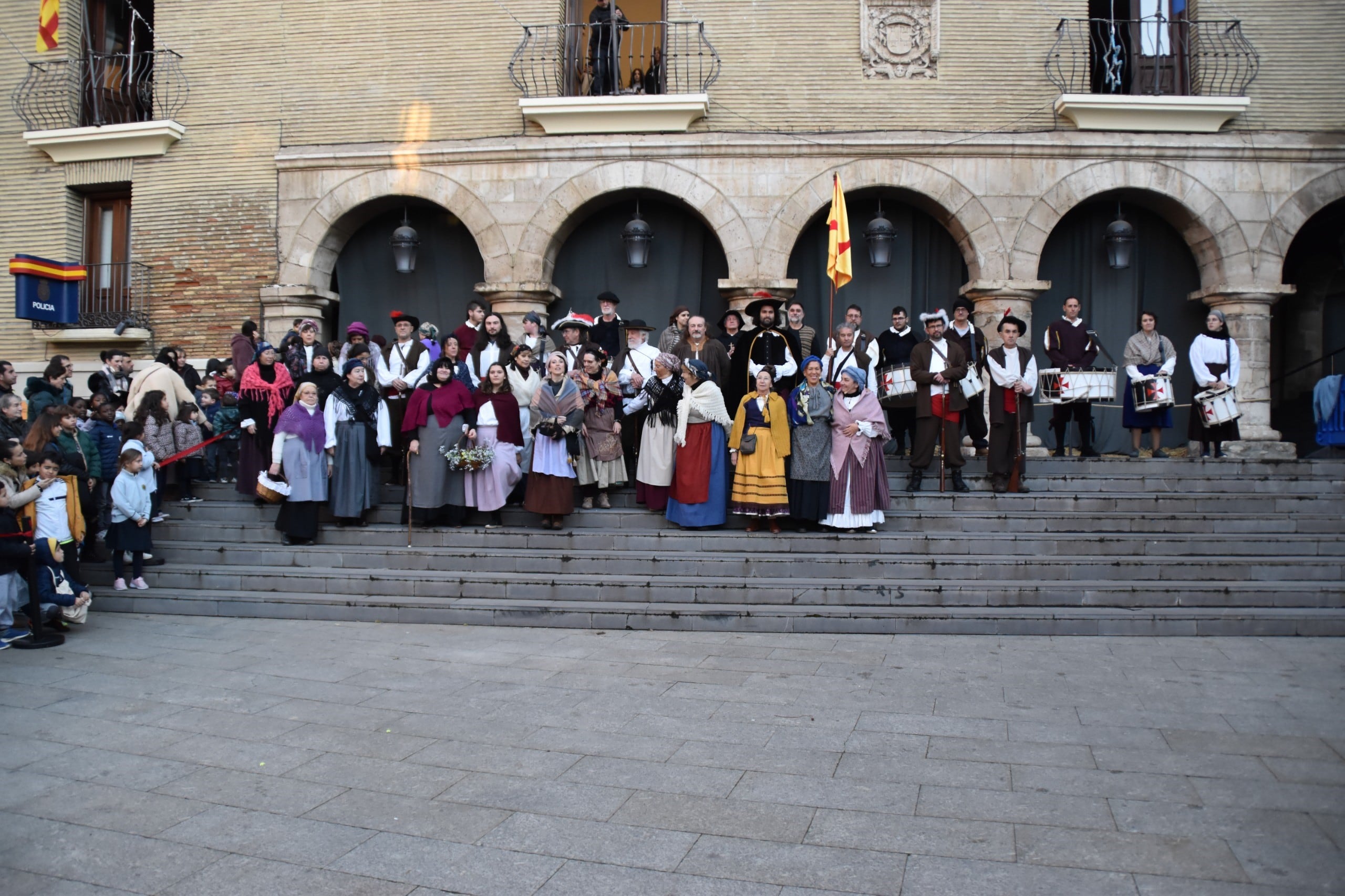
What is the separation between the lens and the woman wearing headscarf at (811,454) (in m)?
9.51

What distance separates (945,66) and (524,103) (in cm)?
565

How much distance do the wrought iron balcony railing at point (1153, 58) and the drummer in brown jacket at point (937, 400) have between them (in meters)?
5.26

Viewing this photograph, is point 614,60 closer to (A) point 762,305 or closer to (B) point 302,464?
(A) point 762,305

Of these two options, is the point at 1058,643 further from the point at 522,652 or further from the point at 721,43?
the point at 721,43

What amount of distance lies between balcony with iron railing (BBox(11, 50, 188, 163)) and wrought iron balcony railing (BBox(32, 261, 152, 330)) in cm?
161

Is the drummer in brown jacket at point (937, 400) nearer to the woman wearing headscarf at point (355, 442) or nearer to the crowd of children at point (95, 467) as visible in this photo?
the woman wearing headscarf at point (355, 442)

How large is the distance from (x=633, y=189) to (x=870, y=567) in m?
6.87

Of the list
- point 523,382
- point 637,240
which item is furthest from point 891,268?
point 523,382

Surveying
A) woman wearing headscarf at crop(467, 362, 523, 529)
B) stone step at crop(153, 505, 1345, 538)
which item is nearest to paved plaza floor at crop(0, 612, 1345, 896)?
stone step at crop(153, 505, 1345, 538)

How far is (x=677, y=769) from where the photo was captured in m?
4.92

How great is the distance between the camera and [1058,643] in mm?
7625

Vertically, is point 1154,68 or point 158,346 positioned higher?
point 1154,68

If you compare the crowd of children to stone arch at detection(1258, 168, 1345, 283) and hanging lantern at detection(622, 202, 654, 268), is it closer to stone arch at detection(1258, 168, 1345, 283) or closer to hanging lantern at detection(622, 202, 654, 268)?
hanging lantern at detection(622, 202, 654, 268)

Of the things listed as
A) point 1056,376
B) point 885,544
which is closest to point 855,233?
point 1056,376
